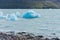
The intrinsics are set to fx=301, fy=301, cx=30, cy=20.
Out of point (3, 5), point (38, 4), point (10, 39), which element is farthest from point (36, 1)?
point (10, 39)

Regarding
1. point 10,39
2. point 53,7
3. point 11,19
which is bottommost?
point 10,39

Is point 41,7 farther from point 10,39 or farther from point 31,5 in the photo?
point 10,39

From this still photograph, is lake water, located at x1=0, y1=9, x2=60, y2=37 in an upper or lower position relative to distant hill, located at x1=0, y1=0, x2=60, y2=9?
lower

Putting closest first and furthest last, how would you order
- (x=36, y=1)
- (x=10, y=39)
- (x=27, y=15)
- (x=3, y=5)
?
(x=10, y=39), (x=27, y=15), (x=3, y=5), (x=36, y=1)

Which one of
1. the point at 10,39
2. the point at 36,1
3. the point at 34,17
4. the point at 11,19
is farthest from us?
the point at 36,1

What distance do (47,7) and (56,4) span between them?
198 cm

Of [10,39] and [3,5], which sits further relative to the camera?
[3,5]

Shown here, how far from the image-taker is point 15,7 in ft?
205

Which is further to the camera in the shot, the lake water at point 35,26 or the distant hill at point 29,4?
the distant hill at point 29,4

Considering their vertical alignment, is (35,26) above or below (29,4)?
below

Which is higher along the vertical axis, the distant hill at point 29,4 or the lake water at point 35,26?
the distant hill at point 29,4

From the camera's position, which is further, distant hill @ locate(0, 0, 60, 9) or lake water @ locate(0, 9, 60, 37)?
distant hill @ locate(0, 0, 60, 9)

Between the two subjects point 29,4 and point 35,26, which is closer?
point 35,26

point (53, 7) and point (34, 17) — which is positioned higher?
point (53, 7)
